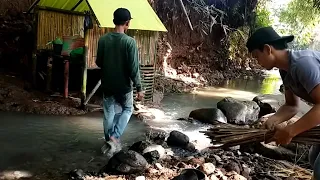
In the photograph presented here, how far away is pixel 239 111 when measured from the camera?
8.84 m

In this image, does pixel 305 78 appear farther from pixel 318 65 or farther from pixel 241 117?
pixel 241 117

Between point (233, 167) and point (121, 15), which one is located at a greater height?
point (121, 15)

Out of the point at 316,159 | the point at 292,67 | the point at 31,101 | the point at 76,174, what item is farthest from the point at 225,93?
the point at 292,67

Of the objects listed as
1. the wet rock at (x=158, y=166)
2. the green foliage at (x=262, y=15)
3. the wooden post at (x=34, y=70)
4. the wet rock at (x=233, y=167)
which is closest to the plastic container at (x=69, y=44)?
the wooden post at (x=34, y=70)

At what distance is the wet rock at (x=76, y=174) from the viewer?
14.4ft

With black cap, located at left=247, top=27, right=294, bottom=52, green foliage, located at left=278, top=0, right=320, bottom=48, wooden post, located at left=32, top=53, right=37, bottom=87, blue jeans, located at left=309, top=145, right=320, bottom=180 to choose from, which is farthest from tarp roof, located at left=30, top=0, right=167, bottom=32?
green foliage, located at left=278, top=0, right=320, bottom=48

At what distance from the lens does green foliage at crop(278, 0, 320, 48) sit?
2183cm

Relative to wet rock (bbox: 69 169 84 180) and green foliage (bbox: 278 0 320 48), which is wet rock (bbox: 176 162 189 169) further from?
green foliage (bbox: 278 0 320 48)

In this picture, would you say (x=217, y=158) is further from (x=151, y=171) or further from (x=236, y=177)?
(x=151, y=171)

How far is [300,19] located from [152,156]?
20.6 meters

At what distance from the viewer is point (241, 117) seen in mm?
8773

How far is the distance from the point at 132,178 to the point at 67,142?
1781mm

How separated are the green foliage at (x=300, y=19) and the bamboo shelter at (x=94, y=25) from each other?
585 inches

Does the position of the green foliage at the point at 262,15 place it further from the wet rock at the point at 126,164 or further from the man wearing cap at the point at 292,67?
the man wearing cap at the point at 292,67
